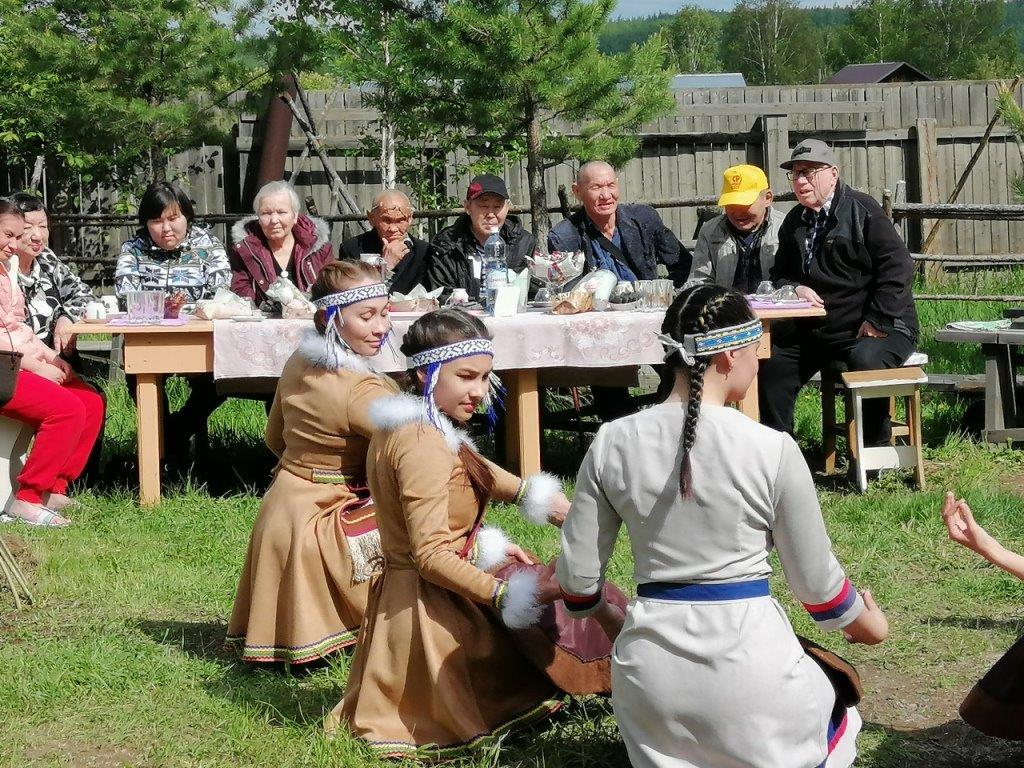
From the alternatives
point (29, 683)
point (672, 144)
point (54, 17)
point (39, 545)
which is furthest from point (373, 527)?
point (672, 144)

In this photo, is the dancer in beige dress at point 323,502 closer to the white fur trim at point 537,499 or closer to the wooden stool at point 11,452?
the white fur trim at point 537,499

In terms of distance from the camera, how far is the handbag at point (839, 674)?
9.25ft

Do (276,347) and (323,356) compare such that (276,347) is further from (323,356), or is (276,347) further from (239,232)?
(323,356)

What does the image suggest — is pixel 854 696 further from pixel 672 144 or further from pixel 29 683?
pixel 672 144

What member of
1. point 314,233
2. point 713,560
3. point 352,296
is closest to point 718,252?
point 314,233

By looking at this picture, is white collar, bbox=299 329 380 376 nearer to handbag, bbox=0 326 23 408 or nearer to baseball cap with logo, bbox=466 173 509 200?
handbag, bbox=0 326 23 408

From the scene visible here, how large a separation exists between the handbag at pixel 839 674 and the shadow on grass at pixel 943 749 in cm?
63

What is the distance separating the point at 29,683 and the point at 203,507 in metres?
2.18

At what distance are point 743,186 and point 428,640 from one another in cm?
417

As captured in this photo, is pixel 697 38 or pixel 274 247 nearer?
pixel 274 247

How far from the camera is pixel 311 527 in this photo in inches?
158

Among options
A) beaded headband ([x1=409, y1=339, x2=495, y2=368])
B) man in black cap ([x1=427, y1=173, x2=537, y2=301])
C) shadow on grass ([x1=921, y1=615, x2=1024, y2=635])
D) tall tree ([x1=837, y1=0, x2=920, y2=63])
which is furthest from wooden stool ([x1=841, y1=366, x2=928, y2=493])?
tall tree ([x1=837, y1=0, x2=920, y2=63])

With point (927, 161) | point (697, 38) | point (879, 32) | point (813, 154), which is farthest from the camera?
point (697, 38)

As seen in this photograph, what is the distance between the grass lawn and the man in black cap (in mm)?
1425
